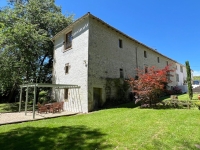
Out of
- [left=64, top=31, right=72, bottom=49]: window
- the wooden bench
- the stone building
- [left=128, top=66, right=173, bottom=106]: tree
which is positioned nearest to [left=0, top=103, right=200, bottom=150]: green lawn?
the wooden bench

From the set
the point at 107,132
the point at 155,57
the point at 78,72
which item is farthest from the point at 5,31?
the point at 155,57

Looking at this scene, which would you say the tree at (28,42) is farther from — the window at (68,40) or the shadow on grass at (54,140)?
the shadow on grass at (54,140)

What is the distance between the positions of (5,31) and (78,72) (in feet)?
20.7

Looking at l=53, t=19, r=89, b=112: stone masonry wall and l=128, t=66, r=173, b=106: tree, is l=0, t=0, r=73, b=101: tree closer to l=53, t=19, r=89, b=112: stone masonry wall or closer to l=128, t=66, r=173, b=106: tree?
l=53, t=19, r=89, b=112: stone masonry wall

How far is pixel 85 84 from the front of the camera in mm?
11969

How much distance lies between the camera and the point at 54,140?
523 cm

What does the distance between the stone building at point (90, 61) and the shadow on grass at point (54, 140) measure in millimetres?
5742

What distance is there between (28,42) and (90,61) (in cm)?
838

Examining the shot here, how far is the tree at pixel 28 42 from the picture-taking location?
1452cm

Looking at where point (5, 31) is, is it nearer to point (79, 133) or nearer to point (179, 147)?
point (79, 133)

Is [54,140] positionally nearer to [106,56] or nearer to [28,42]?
[106,56]

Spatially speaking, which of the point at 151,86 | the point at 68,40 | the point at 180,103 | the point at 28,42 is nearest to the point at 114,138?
the point at 151,86

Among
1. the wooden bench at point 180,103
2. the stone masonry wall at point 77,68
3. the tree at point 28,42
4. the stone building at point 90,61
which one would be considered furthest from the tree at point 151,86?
the tree at point 28,42

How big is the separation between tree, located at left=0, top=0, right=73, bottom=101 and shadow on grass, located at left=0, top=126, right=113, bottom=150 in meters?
10.2
